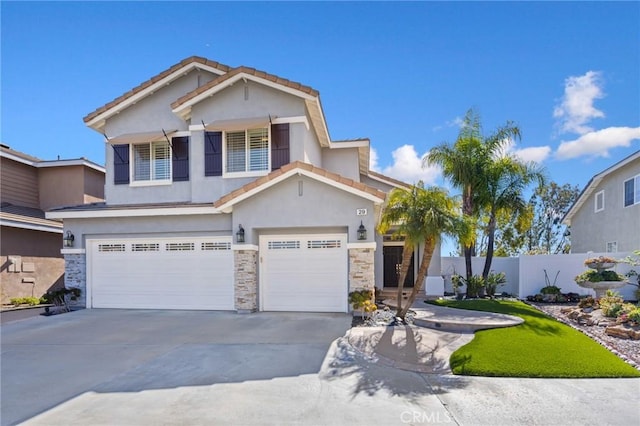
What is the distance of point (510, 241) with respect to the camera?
31.2 m

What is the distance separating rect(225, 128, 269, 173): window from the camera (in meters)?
13.7

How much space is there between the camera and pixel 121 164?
14.8 m

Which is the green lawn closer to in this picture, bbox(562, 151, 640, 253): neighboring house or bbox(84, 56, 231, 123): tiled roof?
bbox(562, 151, 640, 253): neighboring house

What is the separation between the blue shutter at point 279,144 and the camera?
1353 cm

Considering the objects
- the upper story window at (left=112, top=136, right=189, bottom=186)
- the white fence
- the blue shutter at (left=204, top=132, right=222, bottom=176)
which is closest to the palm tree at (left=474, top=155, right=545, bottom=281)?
the white fence

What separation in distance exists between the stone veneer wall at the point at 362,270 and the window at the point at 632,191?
13.4m

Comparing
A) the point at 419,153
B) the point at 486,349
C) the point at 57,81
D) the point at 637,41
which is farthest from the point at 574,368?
the point at 57,81

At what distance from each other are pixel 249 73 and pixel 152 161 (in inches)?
209

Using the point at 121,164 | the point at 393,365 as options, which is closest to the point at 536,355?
the point at 393,365

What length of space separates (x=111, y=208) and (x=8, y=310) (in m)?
5.65

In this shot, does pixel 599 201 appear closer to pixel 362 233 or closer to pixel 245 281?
pixel 362 233

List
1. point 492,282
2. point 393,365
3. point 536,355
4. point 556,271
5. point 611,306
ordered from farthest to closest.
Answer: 1. point 492,282
2. point 556,271
3. point 611,306
4. point 536,355
5. point 393,365

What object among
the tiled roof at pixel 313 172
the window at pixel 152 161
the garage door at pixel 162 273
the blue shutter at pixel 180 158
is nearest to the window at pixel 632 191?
the tiled roof at pixel 313 172

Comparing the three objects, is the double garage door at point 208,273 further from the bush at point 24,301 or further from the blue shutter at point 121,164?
the bush at point 24,301
